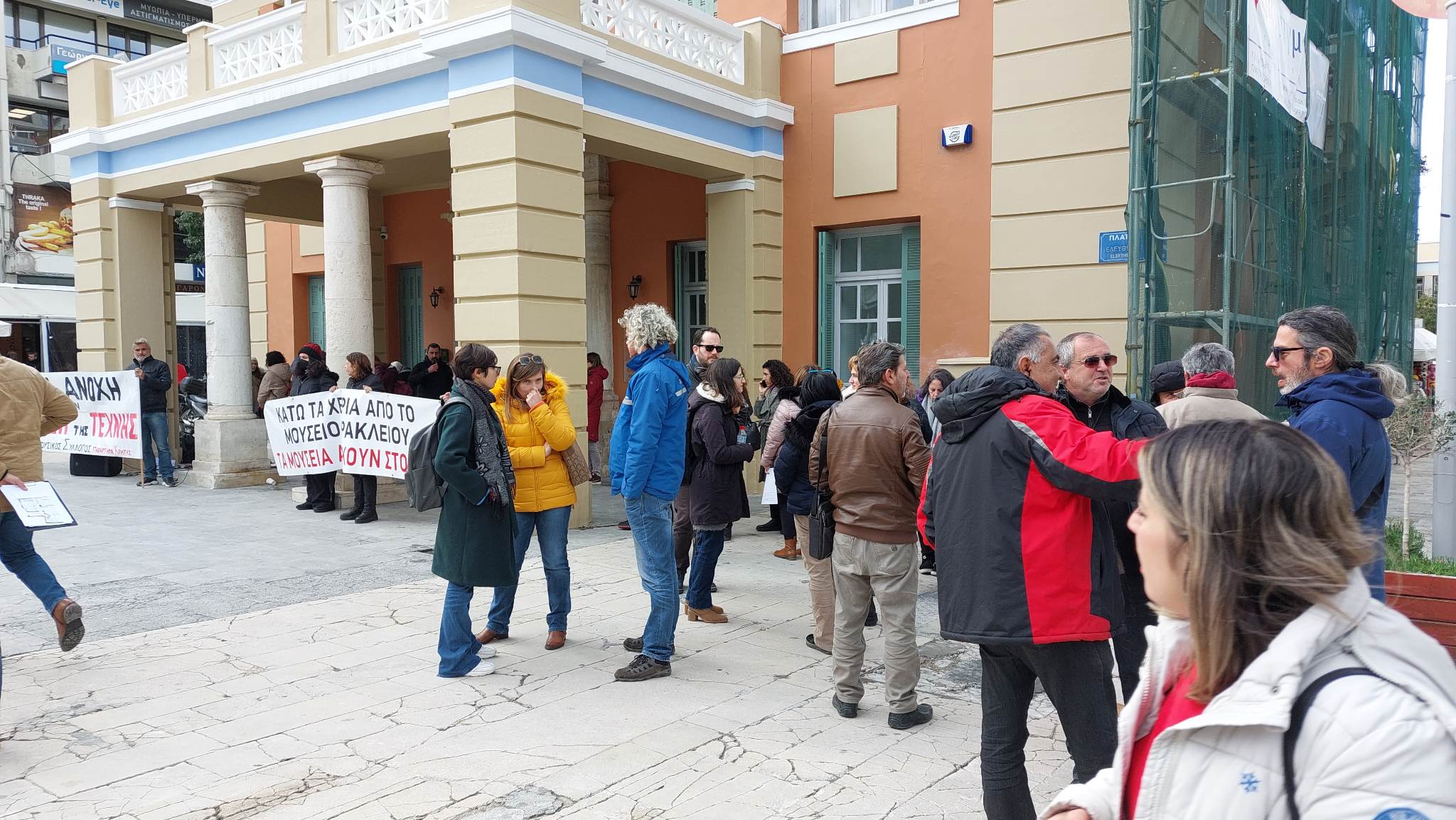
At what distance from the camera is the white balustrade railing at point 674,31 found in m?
10.5

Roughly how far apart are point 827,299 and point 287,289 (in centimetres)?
1142

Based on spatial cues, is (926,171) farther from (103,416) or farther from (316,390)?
(103,416)

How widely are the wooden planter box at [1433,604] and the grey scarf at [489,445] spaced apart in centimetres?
447

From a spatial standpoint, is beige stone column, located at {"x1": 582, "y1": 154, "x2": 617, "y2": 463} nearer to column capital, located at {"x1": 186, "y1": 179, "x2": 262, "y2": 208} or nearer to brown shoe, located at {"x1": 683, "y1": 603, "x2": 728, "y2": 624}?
column capital, located at {"x1": 186, "y1": 179, "x2": 262, "y2": 208}

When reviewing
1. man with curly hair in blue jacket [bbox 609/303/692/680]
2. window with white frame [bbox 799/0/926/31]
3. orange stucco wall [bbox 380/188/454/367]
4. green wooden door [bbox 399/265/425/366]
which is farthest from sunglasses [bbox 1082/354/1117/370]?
green wooden door [bbox 399/265/425/366]

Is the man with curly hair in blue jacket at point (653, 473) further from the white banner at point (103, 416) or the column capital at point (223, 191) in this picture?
the white banner at point (103, 416)

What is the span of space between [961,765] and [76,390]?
14073 millimetres

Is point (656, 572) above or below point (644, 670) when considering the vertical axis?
above

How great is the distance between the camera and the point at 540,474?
19.1 ft

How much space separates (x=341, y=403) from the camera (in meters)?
10.6

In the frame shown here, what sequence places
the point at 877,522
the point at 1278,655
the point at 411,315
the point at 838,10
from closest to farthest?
the point at 1278,655
the point at 877,522
the point at 838,10
the point at 411,315

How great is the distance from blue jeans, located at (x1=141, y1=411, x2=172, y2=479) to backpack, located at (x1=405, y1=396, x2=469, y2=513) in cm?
962

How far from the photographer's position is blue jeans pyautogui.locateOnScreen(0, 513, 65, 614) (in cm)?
534

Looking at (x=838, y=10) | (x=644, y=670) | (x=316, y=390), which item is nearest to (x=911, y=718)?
(x=644, y=670)
